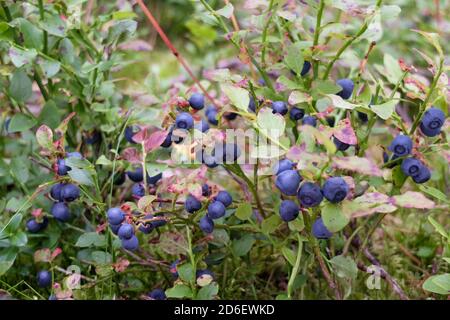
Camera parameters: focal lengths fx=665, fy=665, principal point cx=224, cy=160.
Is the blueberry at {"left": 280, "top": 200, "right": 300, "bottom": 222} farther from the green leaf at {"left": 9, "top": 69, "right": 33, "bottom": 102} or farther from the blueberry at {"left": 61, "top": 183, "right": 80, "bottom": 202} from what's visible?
the green leaf at {"left": 9, "top": 69, "right": 33, "bottom": 102}

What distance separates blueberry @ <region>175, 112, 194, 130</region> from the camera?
1.38 meters

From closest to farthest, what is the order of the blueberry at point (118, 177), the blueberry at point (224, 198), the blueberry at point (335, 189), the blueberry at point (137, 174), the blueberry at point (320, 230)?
1. the blueberry at point (335, 189)
2. the blueberry at point (320, 230)
3. the blueberry at point (224, 198)
4. the blueberry at point (137, 174)
5. the blueberry at point (118, 177)

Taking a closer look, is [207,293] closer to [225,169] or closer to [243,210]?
[243,210]

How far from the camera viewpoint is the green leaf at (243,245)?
1583 mm

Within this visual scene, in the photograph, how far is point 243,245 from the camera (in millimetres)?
1591

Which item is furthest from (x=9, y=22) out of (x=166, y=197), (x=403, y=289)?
(x=403, y=289)

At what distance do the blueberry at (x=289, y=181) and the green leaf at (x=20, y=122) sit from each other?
786 millimetres

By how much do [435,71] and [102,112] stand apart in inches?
34.2

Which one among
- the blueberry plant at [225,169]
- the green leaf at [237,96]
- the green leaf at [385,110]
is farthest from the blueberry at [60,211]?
the green leaf at [385,110]

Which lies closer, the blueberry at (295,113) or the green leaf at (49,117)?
the blueberry at (295,113)

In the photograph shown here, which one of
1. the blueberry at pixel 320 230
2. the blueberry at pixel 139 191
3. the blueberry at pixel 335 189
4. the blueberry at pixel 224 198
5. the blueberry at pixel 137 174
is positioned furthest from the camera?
the blueberry at pixel 137 174

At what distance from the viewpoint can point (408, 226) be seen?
2039 mm

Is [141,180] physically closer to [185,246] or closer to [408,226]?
[185,246]

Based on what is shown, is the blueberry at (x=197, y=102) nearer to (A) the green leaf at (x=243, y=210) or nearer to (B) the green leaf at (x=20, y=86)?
(A) the green leaf at (x=243, y=210)
